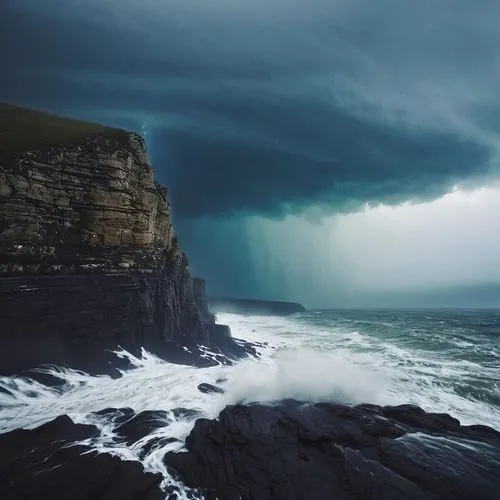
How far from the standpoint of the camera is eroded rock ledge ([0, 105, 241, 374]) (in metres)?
22.6

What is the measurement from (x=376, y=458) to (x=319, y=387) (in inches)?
314

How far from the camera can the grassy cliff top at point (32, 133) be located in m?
26.5

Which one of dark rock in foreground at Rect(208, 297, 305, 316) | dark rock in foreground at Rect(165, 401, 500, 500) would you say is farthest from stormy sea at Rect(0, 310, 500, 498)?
dark rock in foreground at Rect(208, 297, 305, 316)

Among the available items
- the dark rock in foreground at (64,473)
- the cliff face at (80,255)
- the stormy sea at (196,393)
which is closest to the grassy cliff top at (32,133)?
the cliff face at (80,255)

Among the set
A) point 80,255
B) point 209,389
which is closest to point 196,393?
point 209,389

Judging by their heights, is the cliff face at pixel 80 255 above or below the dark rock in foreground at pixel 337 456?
above

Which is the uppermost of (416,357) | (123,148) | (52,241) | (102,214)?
(123,148)

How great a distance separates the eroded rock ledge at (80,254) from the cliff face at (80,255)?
0.22ft

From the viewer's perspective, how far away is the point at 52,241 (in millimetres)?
24641

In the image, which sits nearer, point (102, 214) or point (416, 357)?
point (102, 214)

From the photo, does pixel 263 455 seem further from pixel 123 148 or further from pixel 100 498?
pixel 123 148

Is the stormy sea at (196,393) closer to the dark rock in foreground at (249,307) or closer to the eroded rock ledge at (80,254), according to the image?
the eroded rock ledge at (80,254)

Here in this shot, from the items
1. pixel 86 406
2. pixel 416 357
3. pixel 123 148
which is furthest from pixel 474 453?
pixel 123 148

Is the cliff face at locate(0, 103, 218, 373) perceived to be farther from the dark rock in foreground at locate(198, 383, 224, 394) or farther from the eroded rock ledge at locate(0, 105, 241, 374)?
the dark rock in foreground at locate(198, 383, 224, 394)
